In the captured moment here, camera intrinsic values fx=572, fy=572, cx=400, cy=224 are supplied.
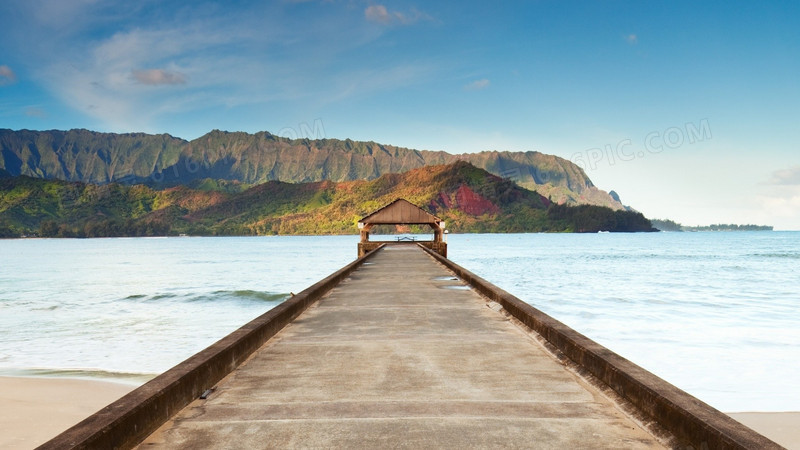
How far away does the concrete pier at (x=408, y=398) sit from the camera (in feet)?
11.4

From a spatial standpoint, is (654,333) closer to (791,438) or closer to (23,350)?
(791,438)

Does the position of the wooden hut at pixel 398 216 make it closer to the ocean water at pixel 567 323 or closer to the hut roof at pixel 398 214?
the hut roof at pixel 398 214

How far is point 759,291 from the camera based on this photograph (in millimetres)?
33562

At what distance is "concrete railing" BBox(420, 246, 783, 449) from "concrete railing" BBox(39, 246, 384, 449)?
334 cm

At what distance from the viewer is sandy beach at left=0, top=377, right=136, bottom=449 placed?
7.70 m

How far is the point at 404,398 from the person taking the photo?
4.47 m

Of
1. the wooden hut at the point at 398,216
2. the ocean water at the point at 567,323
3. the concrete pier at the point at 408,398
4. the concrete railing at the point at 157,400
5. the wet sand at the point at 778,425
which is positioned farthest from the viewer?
the wooden hut at the point at 398,216

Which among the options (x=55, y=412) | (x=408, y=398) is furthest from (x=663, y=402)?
(x=55, y=412)

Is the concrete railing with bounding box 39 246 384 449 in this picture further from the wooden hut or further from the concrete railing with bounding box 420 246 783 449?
the wooden hut

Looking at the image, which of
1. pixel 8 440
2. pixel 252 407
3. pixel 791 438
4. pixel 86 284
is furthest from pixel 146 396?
pixel 86 284

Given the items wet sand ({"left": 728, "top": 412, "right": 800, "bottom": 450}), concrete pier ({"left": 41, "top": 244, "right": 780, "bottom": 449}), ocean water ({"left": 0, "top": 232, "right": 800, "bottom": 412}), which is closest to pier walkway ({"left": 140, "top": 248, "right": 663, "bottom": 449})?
concrete pier ({"left": 41, "top": 244, "right": 780, "bottom": 449})

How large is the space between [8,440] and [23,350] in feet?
31.9

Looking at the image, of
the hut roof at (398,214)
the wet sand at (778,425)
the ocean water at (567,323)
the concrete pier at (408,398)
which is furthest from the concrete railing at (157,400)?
the hut roof at (398,214)

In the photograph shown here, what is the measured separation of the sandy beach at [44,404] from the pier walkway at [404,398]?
12.1 feet
